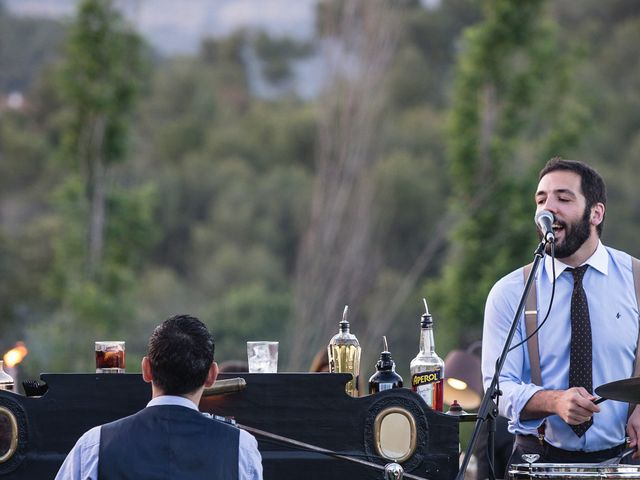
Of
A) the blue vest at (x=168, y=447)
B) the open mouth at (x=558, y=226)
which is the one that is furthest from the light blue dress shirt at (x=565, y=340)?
the blue vest at (x=168, y=447)

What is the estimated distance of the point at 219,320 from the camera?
1811 centimetres

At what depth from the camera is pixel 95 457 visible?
3084 millimetres

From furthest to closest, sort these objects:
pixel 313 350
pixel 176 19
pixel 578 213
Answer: pixel 176 19, pixel 313 350, pixel 578 213

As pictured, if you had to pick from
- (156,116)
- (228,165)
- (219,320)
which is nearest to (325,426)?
(219,320)

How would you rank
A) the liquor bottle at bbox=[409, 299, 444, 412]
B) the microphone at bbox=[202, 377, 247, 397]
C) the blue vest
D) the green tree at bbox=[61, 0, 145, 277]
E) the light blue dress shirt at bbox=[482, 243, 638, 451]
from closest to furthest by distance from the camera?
the blue vest
the microphone at bbox=[202, 377, 247, 397]
the liquor bottle at bbox=[409, 299, 444, 412]
the light blue dress shirt at bbox=[482, 243, 638, 451]
the green tree at bbox=[61, 0, 145, 277]

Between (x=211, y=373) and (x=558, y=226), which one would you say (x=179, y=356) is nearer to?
(x=211, y=373)

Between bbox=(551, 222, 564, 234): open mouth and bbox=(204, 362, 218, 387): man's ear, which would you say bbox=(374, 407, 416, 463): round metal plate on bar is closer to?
bbox=(204, 362, 218, 387): man's ear

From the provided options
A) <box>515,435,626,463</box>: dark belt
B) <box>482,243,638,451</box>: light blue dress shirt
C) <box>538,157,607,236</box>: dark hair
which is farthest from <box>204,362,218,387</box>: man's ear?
<box>538,157,607,236</box>: dark hair

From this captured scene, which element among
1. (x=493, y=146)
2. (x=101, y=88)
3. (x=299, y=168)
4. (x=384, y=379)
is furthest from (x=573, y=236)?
(x=299, y=168)

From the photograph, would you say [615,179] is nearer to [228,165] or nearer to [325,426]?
[228,165]

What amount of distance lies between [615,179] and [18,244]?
34.2 ft

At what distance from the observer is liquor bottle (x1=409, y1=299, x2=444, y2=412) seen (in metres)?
3.76

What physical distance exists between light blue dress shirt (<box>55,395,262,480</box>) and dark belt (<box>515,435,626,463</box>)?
1.28m

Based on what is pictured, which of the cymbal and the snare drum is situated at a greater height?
the cymbal
